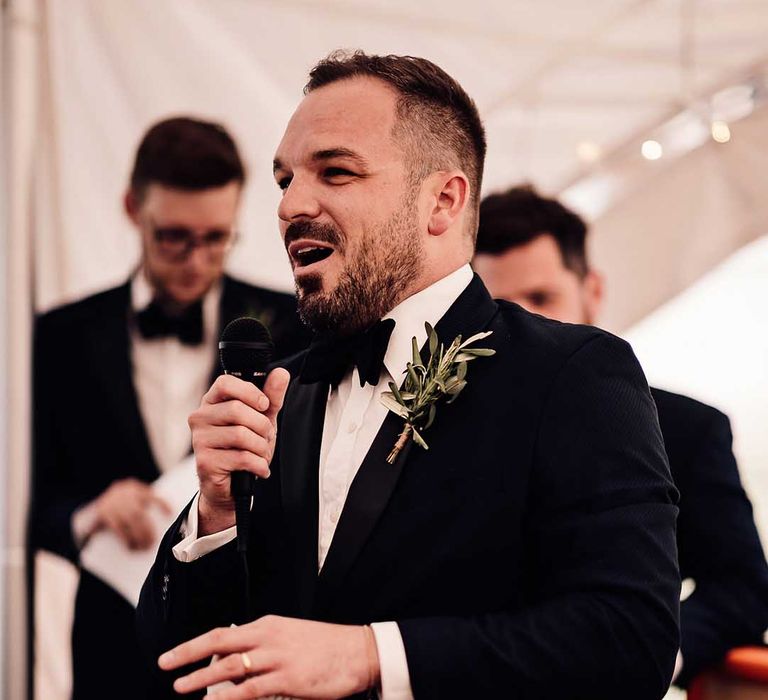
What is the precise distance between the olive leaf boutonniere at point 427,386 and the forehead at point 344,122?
0.28 meters

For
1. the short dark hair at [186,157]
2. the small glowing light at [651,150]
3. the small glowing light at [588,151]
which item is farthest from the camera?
the small glowing light at [588,151]

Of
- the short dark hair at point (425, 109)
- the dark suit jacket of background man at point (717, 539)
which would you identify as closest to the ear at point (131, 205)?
the short dark hair at point (425, 109)

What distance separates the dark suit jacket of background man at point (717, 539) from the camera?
6.42ft

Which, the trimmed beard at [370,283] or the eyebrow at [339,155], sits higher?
the eyebrow at [339,155]

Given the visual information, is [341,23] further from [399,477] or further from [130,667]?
[399,477]

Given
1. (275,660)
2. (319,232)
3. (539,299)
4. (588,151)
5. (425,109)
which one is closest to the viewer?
(275,660)

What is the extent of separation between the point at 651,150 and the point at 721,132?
0.76 ft

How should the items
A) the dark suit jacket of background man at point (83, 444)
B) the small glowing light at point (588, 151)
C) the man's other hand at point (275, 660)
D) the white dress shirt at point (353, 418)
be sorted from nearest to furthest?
the man's other hand at point (275, 660)
the white dress shirt at point (353, 418)
the dark suit jacket of background man at point (83, 444)
the small glowing light at point (588, 151)

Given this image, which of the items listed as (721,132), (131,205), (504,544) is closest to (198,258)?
(131,205)

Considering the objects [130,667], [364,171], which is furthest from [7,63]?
[364,171]

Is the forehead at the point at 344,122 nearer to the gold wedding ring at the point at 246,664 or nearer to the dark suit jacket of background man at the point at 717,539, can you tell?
the gold wedding ring at the point at 246,664

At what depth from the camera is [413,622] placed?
1.15 m

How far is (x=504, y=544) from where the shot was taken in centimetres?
123

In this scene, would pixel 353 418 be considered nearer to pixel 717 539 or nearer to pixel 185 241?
pixel 717 539
